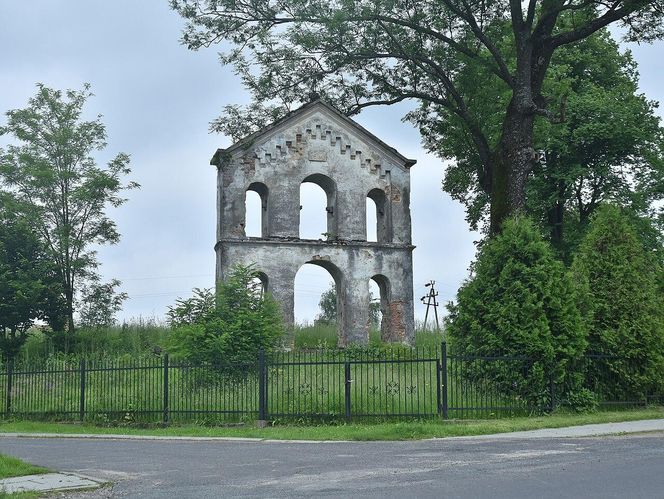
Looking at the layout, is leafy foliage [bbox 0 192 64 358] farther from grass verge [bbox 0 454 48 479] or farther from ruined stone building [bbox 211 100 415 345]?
grass verge [bbox 0 454 48 479]

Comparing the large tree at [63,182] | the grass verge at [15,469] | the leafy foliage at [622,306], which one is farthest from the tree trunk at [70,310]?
the grass verge at [15,469]

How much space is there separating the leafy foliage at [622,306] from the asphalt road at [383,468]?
492 cm

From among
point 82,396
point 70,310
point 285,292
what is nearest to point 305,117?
point 285,292

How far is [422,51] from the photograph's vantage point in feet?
90.4

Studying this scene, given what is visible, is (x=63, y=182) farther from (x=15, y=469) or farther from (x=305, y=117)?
(x=15, y=469)

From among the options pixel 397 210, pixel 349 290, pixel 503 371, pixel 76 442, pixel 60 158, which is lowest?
pixel 76 442

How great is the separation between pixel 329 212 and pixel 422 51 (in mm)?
9504

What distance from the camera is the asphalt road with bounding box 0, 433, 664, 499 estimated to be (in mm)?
9531

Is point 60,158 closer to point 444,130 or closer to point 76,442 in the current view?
point 444,130

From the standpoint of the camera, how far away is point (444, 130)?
30.7 m

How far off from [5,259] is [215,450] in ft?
86.9

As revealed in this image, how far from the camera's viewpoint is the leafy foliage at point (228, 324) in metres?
22.3

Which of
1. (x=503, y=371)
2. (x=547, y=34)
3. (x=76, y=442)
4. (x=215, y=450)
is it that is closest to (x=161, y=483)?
(x=215, y=450)

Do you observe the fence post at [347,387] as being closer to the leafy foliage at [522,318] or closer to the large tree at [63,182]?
the leafy foliage at [522,318]
